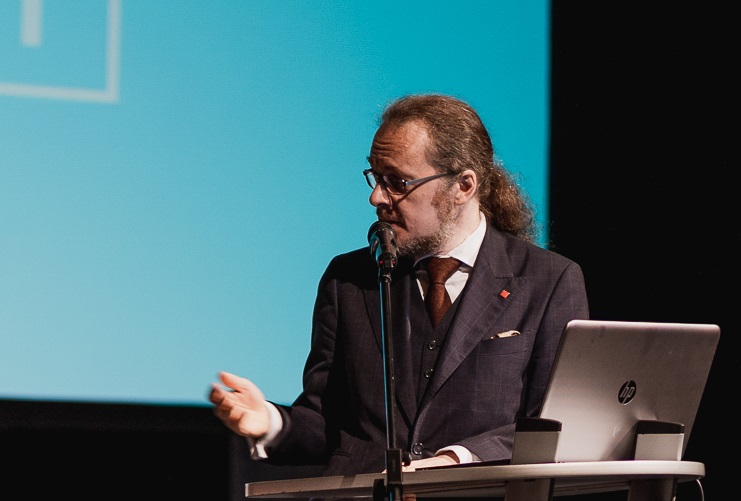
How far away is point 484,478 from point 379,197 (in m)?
1.18

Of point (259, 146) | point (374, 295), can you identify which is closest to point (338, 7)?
point (259, 146)

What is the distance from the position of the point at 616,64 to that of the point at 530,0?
1.36 ft

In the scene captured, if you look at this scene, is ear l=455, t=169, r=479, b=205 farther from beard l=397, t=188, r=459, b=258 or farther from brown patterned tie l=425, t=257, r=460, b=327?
brown patterned tie l=425, t=257, r=460, b=327

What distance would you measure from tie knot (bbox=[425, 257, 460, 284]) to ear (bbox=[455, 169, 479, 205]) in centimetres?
19

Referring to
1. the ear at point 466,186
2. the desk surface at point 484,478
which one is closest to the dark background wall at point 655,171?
the ear at point 466,186

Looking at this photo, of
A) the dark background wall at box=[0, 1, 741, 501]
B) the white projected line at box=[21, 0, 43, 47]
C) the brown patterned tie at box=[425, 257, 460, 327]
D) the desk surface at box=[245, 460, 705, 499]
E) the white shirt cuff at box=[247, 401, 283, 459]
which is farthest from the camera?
the dark background wall at box=[0, 1, 741, 501]

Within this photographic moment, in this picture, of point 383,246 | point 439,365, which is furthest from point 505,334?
point 383,246

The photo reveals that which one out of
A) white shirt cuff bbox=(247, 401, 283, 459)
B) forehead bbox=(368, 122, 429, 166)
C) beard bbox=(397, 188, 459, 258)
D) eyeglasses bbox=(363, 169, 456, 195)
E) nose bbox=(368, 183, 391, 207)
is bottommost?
white shirt cuff bbox=(247, 401, 283, 459)

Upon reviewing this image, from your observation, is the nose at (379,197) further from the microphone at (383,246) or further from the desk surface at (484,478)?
the desk surface at (484,478)

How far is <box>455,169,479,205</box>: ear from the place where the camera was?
10.0ft

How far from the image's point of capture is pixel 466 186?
3.08 meters

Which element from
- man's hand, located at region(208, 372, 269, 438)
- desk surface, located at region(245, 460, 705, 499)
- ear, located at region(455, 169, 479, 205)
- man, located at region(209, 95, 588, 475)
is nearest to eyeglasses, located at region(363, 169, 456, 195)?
man, located at region(209, 95, 588, 475)

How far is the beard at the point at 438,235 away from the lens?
294cm

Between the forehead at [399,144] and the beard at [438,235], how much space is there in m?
0.13
